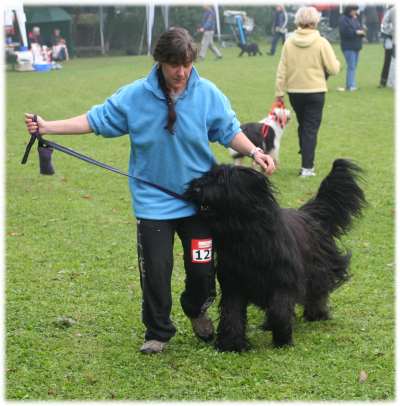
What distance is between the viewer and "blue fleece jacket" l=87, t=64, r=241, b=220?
4.32 m

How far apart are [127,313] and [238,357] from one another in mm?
1117

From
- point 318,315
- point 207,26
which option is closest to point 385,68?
point 207,26

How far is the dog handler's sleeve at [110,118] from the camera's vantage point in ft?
14.4

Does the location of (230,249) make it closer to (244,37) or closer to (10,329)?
(10,329)

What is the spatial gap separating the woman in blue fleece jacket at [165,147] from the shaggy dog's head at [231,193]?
85 mm

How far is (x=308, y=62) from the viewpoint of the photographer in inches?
370

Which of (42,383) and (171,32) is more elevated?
(171,32)

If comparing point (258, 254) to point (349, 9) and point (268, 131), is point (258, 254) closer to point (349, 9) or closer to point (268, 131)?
point (268, 131)

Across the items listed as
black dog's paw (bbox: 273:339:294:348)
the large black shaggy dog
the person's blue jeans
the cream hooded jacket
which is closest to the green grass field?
black dog's paw (bbox: 273:339:294:348)

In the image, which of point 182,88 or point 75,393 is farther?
point 182,88

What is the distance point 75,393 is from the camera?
4004 millimetres

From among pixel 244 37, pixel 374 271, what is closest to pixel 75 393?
pixel 374 271

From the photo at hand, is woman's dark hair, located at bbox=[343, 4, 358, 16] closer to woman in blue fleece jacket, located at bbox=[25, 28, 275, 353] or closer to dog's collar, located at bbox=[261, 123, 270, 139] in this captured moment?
dog's collar, located at bbox=[261, 123, 270, 139]

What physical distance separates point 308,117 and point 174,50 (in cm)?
564
